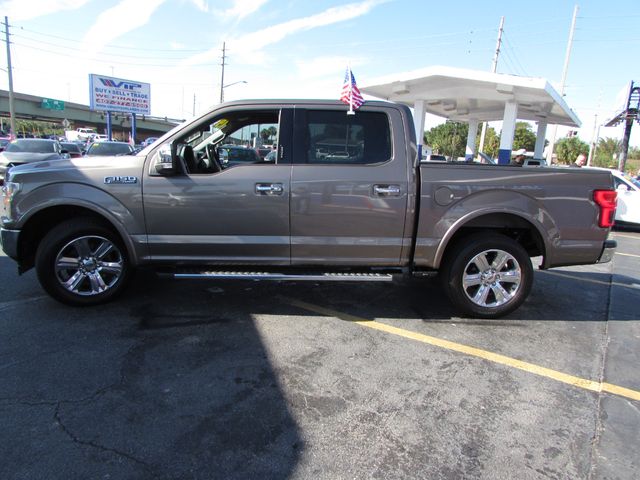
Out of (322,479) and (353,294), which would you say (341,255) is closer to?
(353,294)

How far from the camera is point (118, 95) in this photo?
3972 cm

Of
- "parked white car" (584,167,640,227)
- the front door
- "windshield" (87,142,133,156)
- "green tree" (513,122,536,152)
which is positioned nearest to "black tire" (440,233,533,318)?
the front door

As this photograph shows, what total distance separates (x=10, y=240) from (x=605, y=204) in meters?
5.75

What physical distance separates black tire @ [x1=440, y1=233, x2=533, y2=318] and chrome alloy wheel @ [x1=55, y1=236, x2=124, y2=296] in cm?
334

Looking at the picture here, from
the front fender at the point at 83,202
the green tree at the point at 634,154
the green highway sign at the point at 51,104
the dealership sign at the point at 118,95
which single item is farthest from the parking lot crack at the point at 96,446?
the green tree at the point at 634,154

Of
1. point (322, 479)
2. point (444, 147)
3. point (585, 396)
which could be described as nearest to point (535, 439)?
point (585, 396)

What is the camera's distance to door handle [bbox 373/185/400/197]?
13.9 feet

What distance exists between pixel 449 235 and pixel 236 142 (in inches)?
102

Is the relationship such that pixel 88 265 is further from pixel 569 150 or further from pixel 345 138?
pixel 569 150

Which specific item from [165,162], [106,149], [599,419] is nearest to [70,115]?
[106,149]

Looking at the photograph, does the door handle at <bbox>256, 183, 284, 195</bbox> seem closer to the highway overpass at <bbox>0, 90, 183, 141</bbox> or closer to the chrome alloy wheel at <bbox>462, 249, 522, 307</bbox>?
the chrome alloy wheel at <bbox>462, 249, 522, 307</bbox>

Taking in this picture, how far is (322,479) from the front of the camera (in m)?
2.34

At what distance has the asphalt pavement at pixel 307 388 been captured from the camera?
249 centimetres

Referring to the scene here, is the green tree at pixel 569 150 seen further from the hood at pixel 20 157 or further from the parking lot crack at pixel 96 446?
the parking lot crack at pixel 96 446
